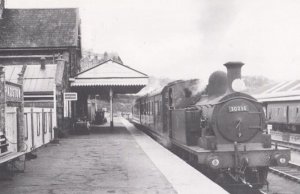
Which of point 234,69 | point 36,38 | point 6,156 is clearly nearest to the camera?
point 6,156

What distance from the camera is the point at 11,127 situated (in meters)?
10.5

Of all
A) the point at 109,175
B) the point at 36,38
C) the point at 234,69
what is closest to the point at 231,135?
the point at 234,69

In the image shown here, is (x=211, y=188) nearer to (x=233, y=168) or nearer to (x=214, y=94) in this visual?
(x=233, y=168)

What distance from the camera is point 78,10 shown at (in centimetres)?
2827

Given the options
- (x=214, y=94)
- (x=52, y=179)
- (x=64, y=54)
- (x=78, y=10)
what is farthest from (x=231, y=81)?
(x=78, y=10)

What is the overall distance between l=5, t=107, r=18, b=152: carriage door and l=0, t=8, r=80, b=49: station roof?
607 inches

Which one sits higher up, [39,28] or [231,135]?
[39,28]

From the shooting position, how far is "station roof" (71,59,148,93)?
2338cm

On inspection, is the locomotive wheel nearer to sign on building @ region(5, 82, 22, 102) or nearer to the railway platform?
the railway platform

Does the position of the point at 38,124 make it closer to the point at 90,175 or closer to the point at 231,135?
the point at 90,175

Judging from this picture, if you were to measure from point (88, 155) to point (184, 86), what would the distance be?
3.58 meters

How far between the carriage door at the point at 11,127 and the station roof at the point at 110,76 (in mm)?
12604

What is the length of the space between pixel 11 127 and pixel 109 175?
311 cm

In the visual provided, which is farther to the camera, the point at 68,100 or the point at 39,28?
the point at 39,28
